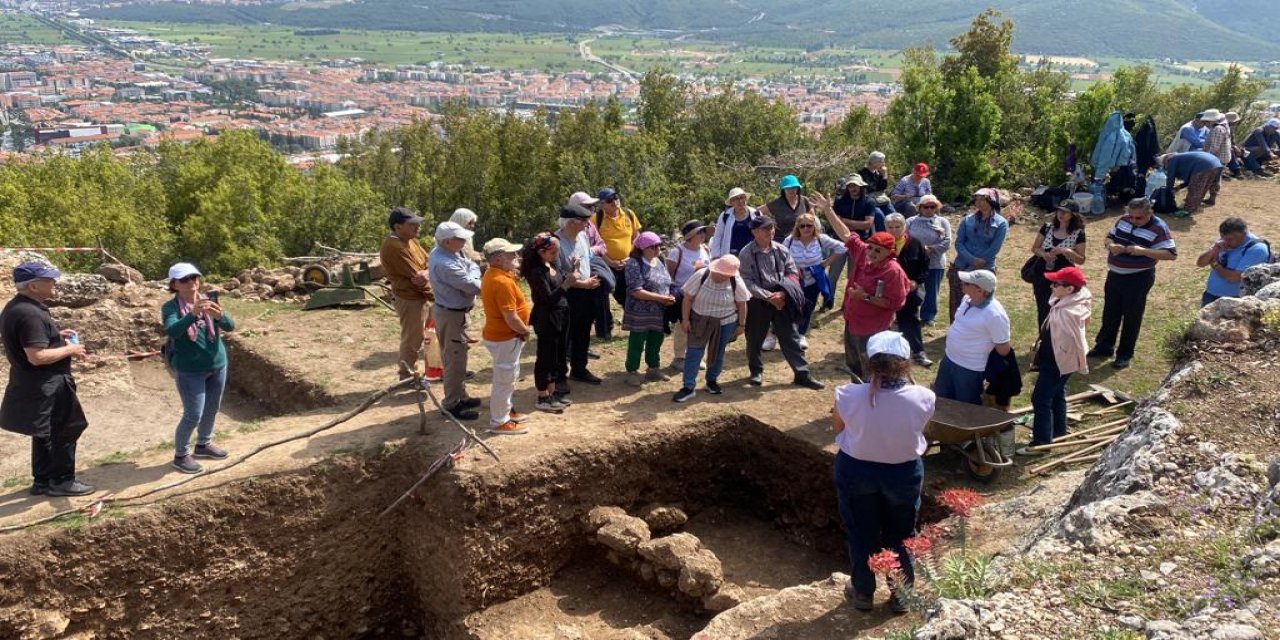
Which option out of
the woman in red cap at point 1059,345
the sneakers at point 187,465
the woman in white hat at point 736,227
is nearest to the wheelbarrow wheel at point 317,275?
the sneakers at point 187,465

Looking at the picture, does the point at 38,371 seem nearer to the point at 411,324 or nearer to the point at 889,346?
the point at 411,324

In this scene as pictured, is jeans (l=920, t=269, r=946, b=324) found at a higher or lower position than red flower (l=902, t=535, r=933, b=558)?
higher

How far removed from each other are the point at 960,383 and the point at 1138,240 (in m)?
3.40

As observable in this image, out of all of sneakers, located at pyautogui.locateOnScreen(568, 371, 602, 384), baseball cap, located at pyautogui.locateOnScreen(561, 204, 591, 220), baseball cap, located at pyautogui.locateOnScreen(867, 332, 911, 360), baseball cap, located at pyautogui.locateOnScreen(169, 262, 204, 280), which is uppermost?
baseball cap, located at pyautogui.locateOnScreen(561, 204, 591, 220)

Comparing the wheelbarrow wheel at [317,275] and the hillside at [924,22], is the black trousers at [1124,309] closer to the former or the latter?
the wheelbarrow wheel at [317,275]

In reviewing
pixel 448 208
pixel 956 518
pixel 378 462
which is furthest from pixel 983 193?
pixel 448 208

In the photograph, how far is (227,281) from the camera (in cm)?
1341

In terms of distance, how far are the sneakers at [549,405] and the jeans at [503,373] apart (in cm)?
62

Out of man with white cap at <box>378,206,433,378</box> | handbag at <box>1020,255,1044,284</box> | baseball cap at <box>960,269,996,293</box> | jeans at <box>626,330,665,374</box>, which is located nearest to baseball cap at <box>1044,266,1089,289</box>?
baseball cap at <box>960,269,996,293</box>

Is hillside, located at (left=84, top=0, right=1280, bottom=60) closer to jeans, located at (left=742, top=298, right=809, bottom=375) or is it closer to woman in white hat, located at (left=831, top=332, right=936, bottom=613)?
jeans, located at (left=742, top=298, right=809, bottom=375)

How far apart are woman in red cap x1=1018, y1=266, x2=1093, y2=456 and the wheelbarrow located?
572 mm

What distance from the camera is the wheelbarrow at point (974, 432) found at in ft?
23.9

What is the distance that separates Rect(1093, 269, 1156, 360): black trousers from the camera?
9617 mm

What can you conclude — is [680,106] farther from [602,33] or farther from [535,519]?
[602,33]
